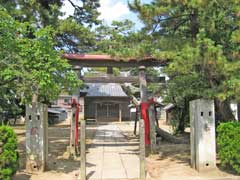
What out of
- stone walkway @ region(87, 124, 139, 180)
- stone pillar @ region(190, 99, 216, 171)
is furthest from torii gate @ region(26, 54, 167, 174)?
stone pillar @ region(190, 99, 216, 171)

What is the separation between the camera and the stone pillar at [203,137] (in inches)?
427

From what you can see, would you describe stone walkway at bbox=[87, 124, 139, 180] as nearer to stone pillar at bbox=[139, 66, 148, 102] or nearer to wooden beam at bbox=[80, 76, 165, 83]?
stone pillar at bbox=[139, 66, 148, 102]

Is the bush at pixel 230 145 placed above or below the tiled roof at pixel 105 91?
below

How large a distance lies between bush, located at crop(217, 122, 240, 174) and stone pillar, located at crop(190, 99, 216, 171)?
0.52 m

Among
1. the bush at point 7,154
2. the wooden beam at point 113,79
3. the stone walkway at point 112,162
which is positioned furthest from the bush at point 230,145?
the wooden beam at point 113,79

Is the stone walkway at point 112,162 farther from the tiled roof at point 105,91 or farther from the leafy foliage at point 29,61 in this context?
the tiled roof at point 105,91

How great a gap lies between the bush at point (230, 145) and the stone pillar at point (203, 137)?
1.69 ft

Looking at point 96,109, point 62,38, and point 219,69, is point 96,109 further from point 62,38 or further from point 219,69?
point 219,69

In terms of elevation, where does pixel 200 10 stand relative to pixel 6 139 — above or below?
above

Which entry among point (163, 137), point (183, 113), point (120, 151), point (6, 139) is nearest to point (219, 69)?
point (6, 139)

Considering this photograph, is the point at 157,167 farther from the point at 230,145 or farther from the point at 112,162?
the point at 230,145

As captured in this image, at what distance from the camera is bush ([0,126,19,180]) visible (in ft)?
28.1

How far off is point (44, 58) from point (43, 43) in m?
0.41

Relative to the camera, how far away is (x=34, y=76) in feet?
29.7
